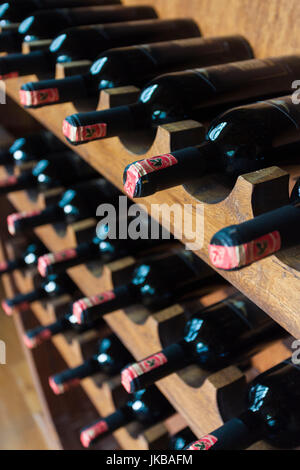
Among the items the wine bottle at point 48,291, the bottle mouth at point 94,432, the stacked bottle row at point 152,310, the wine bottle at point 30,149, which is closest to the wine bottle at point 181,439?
the stacked bottle row at point 152,310

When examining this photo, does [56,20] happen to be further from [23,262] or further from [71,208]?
[23,262]

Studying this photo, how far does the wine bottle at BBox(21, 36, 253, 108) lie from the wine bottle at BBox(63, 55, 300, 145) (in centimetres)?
9

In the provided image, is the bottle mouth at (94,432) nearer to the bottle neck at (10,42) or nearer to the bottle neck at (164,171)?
the bottle neck at (164,171)

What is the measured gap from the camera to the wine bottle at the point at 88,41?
0.74 metres

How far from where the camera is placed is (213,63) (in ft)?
2.53

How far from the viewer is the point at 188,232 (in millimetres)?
513

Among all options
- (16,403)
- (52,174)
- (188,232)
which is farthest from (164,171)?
(16,403)

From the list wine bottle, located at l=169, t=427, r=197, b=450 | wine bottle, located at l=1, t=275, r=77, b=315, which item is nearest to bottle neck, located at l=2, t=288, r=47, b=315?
wine bottle, located at l=1, t=275, r=77, b=315

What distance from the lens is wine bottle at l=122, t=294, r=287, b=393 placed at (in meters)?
0.67

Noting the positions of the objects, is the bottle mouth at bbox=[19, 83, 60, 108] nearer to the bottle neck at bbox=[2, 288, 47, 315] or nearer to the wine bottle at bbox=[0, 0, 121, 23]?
the wine bottle at bbox=[0, 0, 121, 23]

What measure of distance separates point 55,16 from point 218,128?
1.66ft

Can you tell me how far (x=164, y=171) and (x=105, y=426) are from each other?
0.57 meters
